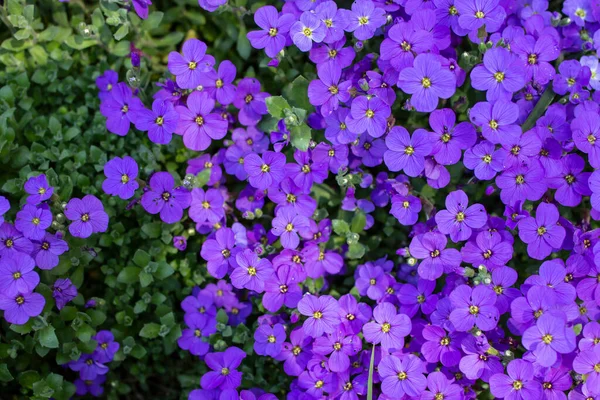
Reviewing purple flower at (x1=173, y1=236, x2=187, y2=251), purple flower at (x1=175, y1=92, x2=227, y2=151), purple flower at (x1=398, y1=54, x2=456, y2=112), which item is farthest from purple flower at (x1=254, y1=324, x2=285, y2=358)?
purple flower at (x1=398, y1=54, x2=456, y2=112)

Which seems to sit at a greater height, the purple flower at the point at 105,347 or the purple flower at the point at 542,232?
the purple flower at the point at 542,232

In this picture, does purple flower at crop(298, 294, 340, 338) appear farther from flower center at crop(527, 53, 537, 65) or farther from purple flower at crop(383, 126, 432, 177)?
flower center at crop(527, 53, 537, 65)

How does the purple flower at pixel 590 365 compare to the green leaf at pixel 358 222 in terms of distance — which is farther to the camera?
the green leaf at pixel 358 222

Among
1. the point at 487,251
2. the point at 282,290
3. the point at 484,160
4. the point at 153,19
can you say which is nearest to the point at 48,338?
the point at 282,290

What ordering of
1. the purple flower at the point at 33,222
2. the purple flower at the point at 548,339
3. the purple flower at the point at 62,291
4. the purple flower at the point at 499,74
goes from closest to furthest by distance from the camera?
the purple flower at the point at 548,339 → the purple flower at the point at 33,222 → the purple flower at the point at 499,74 → the purple flower at the point at 62,291

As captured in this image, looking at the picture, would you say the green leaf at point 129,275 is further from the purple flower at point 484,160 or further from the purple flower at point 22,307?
the purple flower at point 484,160

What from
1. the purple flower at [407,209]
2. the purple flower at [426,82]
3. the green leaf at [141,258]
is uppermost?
the purple flower at [426,82]

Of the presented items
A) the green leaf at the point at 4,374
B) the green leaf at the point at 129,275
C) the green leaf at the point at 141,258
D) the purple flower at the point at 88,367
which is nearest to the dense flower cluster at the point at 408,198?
the green leaf at the point at 141,258
